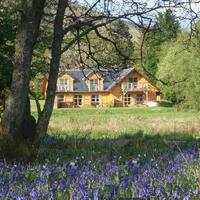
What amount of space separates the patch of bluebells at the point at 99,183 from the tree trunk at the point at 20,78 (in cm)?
218

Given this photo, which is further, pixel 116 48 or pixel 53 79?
pixel 116 48

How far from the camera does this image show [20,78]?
9.84m

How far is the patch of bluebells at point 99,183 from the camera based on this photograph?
17.9ft

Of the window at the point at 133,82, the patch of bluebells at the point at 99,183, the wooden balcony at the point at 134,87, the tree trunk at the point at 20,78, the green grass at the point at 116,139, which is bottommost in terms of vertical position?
the green grass at the point at 116,139

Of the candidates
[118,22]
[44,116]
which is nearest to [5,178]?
[44,116]

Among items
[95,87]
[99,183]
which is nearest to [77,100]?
[95,87]

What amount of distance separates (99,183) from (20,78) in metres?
4.25

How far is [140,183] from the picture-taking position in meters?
5.96

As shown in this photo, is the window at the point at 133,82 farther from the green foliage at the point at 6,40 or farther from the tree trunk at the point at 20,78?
the tree trunk at the point at 20,78

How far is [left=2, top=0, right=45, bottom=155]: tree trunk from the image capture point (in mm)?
9820

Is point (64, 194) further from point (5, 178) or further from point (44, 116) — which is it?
point (44, 116)

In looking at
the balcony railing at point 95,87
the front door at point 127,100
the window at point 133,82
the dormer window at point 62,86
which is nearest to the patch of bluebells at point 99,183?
the balcony railing at point 95,87

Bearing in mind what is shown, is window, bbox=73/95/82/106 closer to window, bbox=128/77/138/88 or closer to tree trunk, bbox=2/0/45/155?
window, bbox=128/77/138/88

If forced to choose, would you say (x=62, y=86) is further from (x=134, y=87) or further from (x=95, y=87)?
(x=134, y=87)
